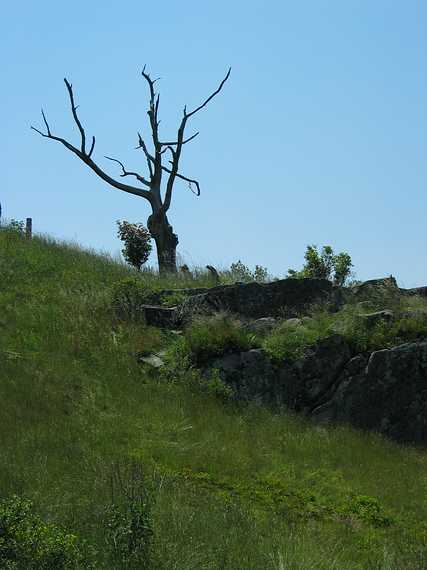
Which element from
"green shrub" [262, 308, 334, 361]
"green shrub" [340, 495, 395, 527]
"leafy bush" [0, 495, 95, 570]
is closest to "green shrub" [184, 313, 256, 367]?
"green shrub" [262, 308, 334, 361]

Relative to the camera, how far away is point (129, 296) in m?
20.8

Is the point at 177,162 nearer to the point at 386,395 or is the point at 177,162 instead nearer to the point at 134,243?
the point at 134,243

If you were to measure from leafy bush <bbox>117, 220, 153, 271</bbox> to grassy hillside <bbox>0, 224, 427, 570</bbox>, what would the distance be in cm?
928

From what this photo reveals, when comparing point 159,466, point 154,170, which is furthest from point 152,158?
point 159,466

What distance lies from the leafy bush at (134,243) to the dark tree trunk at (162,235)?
723 millimetres

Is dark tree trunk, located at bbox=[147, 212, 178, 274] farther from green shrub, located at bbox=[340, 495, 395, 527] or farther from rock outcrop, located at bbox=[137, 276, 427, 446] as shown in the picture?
green shrub, located at bbox=[340, 495, 395, 527]

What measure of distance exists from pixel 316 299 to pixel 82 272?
6.76 m

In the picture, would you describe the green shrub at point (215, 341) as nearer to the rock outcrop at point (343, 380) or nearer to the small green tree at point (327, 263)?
the rock outcrop at point (343, 380)

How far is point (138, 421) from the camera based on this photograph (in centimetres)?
1535

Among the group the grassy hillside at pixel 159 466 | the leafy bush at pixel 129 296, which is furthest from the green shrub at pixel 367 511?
the leafy bush at pixel 129 296

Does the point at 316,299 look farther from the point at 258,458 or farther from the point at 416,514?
the point at 416,514

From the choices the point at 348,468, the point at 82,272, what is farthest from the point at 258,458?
the point at 82,272

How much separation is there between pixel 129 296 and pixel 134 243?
35.2ft

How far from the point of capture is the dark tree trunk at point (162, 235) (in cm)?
3231
